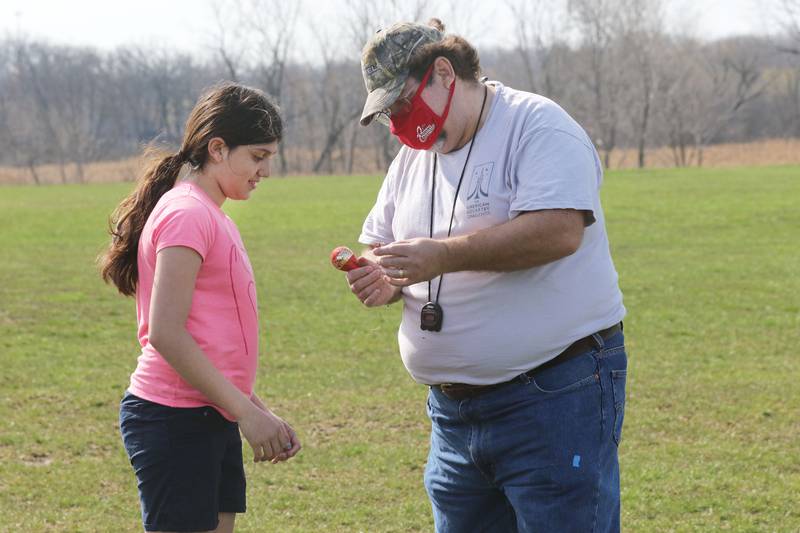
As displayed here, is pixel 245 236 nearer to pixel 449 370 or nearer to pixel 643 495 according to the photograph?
pixel 643 495

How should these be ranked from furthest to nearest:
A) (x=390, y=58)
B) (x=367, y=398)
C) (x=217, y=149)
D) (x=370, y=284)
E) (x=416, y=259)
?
(x=367, y=398) < (x=217, y=149) < (x=370, y=284) < (x=390, y=58) < (x=416, y=259)

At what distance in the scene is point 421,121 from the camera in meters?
2.91

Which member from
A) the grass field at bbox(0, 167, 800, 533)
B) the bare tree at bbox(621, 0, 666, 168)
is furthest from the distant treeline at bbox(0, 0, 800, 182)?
the grass field at bbox(0, 167, 800, 533)

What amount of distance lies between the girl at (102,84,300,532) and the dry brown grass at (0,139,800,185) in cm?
5637

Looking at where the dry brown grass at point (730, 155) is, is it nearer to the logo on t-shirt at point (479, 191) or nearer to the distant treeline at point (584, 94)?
the distant treeline at point (584, 94)

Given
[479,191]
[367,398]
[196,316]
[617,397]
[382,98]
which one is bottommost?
[367,398]

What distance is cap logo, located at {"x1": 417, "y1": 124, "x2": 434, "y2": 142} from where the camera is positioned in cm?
291

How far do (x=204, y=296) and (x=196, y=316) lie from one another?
0.06 m

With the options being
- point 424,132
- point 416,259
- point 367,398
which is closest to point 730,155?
point 367,398

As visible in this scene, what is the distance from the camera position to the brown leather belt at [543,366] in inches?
112

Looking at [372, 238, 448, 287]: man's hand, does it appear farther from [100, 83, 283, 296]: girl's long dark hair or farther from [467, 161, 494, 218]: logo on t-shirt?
[100, 83, 283, 296]: girl's long dark hair

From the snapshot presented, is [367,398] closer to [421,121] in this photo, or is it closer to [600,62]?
[421,121]

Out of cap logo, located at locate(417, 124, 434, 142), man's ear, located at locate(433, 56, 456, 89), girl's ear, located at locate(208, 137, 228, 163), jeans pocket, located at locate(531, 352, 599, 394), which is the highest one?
man's ear, located at locate(433, 56, 456, 89)

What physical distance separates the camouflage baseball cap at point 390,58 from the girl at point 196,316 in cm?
39
